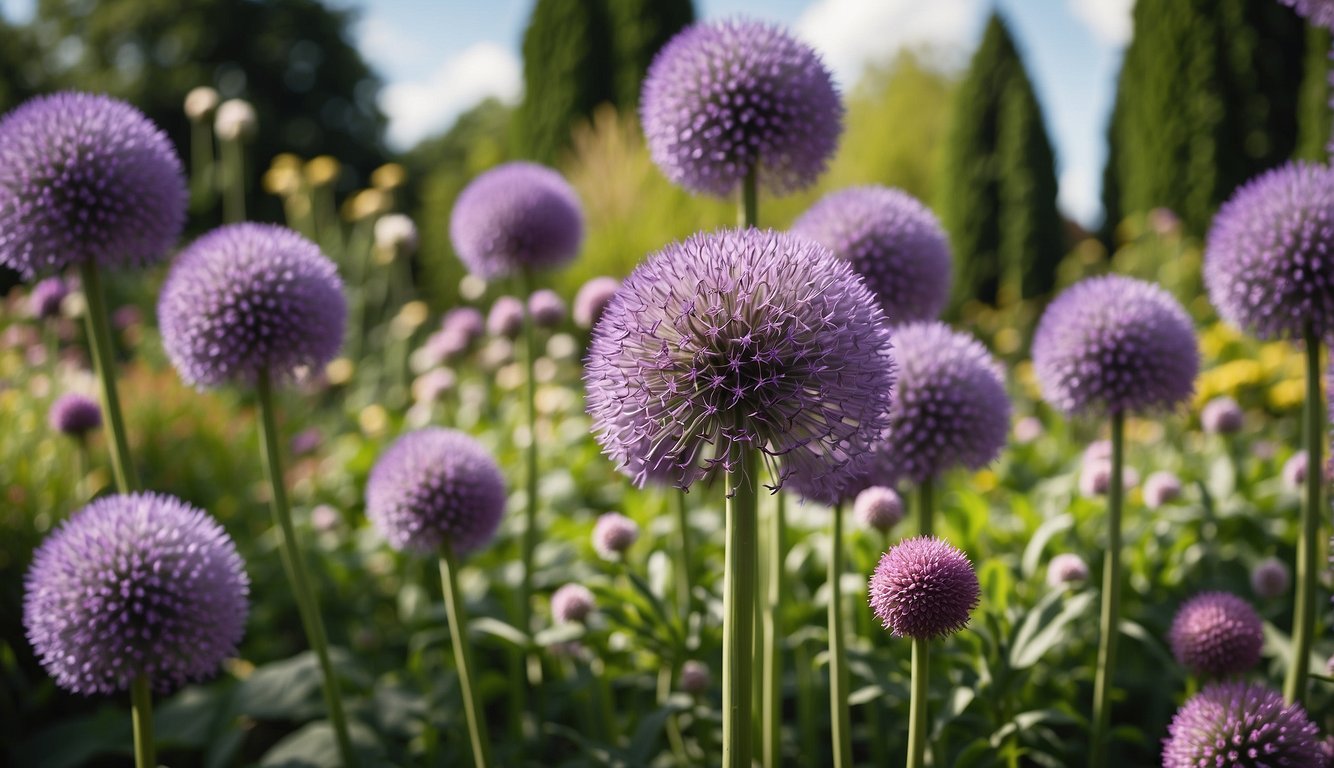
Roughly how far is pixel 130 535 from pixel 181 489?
306 cm

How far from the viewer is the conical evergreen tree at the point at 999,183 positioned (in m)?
13.3

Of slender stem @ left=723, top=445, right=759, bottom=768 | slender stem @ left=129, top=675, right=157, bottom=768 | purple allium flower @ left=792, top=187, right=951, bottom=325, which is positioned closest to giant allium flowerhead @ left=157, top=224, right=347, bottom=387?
slender stem @ left=129, top=675, right=157, bottom=768

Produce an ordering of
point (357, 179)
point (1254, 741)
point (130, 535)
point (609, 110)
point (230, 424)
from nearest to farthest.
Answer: point (1254, 741), point (130, 535), point (230, 424), point (609, 110), point (357, 179)

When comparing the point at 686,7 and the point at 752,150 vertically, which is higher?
the point at 686,7

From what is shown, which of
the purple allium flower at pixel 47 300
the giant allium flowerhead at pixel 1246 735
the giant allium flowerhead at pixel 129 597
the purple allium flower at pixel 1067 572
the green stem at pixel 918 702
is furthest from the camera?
the purple allium flower at pixel 47 300

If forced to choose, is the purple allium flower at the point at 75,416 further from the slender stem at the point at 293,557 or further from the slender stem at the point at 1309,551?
the slender stem at the point at 1309,551


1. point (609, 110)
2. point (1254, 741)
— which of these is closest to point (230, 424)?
point (1254, 741)

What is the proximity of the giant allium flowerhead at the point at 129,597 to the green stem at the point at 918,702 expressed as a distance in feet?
5.33

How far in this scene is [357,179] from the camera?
1124 inches

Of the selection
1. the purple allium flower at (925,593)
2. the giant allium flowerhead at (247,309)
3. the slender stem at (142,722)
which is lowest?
the slender stem at (142,722)

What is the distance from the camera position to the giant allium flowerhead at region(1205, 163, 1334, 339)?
8.05 ft

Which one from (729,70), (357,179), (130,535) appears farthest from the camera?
(357,179)

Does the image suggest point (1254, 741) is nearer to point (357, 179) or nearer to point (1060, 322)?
point (1060, 322)

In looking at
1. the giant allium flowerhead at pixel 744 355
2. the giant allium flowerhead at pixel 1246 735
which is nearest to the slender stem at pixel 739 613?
the giant allium flowerhead at pixel 744 355
